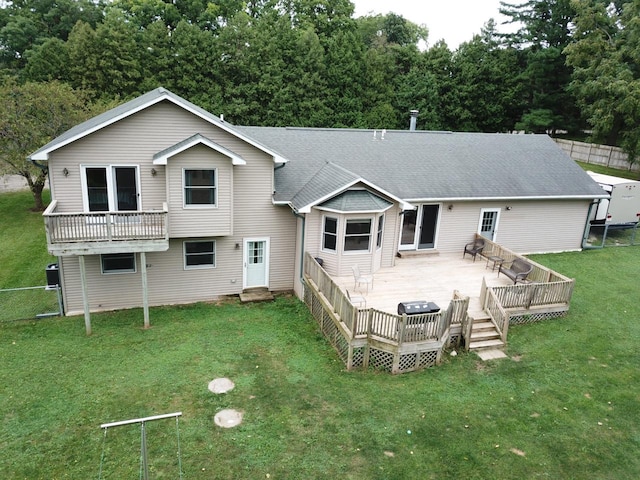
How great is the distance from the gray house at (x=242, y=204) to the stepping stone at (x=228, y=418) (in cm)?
543

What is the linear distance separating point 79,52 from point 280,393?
115ft

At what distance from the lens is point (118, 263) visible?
47.6 ft

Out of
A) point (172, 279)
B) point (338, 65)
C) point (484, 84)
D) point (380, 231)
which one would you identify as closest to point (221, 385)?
point (172, 279)

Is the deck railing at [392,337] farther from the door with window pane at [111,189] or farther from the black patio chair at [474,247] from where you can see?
the door with window pane at [111,189]

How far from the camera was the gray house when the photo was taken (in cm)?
1324

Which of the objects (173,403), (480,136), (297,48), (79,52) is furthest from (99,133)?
(297,48)

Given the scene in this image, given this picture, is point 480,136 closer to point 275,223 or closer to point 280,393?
point 275,223

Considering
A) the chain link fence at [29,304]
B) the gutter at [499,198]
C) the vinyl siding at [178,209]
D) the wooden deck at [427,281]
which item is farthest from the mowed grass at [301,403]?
the gutter at [499,198]

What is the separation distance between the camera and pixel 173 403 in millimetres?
10055

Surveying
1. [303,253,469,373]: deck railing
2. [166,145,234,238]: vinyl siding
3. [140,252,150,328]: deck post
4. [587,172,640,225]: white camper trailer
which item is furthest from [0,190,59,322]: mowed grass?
[587,172,640,225]: white camper trailer

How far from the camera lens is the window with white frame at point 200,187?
45.4 feet

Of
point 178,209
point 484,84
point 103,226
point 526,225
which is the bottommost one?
point 526,225

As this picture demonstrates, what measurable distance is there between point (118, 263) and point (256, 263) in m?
4.48

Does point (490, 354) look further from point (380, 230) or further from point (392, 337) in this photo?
point (380, 230)
